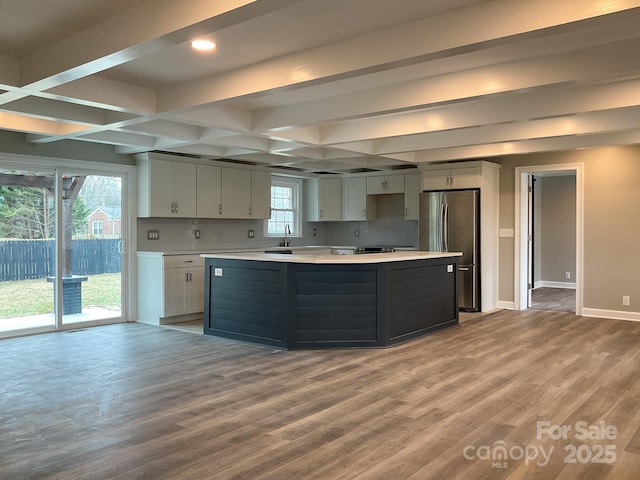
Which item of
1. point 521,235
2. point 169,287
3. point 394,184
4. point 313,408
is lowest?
point 313,408

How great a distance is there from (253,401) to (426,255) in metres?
3.25

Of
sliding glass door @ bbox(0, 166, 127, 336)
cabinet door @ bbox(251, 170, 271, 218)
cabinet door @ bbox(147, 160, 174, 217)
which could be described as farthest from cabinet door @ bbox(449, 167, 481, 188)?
sliding glass door @ bbox(0, 166, 127, 336)

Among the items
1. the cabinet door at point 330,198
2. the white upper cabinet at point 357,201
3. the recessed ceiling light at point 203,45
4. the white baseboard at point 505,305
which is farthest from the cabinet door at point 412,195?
the recessed ceiling light at point 203,45

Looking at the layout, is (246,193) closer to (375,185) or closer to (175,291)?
(175,291)

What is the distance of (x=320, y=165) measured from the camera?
28.1 ft

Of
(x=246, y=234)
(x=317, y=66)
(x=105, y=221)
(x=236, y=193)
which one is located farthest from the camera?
(x=246, y=234)

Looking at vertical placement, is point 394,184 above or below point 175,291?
above

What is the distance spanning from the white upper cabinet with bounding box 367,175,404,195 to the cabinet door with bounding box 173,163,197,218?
3205 millimetres

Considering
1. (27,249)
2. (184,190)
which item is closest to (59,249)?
(27,249)

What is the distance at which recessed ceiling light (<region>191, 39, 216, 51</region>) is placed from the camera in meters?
3.37

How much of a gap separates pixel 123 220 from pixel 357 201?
409cm

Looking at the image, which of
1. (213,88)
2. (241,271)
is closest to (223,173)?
(241,271)

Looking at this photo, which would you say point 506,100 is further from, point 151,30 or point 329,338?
point 151,30

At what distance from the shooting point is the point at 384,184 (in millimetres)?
9242
